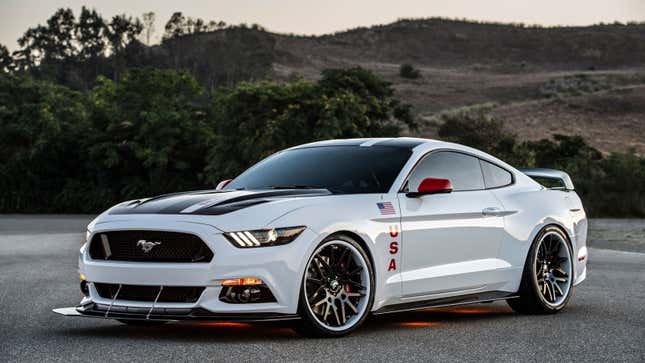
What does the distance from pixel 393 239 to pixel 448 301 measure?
1.04 meters

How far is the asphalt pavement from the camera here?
25.6ft

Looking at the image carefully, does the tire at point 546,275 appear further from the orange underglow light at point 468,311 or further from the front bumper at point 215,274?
the front bumper at point 215,274

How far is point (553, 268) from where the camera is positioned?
10734 mm

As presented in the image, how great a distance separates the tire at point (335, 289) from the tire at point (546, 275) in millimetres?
2232

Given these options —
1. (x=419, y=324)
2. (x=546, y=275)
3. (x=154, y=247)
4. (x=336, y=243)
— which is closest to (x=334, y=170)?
(x=336, y=243)

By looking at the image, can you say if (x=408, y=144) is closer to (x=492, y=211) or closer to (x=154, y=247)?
(x=492, y=211)

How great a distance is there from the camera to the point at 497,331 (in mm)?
9258

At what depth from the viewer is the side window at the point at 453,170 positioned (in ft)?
31.8

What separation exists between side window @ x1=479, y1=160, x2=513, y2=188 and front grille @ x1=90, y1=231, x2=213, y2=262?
3244 mm

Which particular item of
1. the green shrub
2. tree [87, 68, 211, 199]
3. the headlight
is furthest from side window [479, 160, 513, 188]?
tree [87, 68, 211, 199]

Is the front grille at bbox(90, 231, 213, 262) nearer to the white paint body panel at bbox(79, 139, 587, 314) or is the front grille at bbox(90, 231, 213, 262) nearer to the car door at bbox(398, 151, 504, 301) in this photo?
the white paint body panel at bbox(79, 139, 587, 314)

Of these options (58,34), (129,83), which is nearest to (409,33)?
(58,34)

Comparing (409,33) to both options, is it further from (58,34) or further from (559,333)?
(559,333)

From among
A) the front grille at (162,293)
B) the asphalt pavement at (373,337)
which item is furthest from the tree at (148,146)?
the front grille at (162,293)
